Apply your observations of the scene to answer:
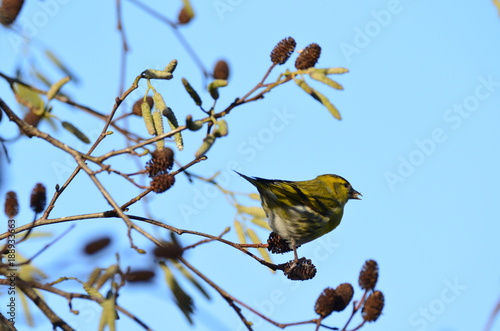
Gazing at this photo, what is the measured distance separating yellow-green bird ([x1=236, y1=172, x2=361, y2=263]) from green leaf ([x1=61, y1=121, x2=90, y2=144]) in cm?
143

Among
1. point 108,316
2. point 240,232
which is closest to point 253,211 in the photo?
point 240,232

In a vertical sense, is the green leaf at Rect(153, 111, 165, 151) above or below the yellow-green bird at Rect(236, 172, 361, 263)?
above

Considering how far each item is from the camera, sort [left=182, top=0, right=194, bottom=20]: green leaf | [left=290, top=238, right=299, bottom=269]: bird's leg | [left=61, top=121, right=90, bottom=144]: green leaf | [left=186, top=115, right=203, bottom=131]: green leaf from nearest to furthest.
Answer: [left=186, top=115, right=203, bottom=131]: green leaf
[left=61, top=121, right=90, bottom=144]: green leaf
[left=182, top=0, right=194, bottom=20]: green leaf
[left=290, top=238, right=299, bottom=269]: bird's leg

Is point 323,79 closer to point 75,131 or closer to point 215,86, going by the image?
point 215,86

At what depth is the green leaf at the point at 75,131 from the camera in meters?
2.08

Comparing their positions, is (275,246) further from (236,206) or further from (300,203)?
(300,203)

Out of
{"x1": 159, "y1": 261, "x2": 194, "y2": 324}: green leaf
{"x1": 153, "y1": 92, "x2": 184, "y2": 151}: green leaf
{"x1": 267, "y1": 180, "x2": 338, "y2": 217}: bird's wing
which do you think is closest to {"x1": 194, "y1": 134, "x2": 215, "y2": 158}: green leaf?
{"x1": 153, "y1": 92, "x2": 184, "y2": 151}: green leaf

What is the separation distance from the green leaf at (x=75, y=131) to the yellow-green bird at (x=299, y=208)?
1431mm

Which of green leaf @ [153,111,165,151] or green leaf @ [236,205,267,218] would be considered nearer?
green leaf @ [153,111,165,151]

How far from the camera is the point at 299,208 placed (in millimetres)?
3842

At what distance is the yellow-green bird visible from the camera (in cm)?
354

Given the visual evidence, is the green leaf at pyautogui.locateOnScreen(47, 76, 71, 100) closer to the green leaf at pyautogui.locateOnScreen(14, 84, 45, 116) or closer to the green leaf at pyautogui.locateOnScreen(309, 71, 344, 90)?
the green leaf at pyautogui.locateOnScreen(14, 84, 45, 116)

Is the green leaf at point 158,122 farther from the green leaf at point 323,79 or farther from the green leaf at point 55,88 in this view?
the green leaf at point 323,79

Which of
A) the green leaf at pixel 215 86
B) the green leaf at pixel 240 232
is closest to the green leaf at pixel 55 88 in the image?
the green leaf at pixel 215 86
